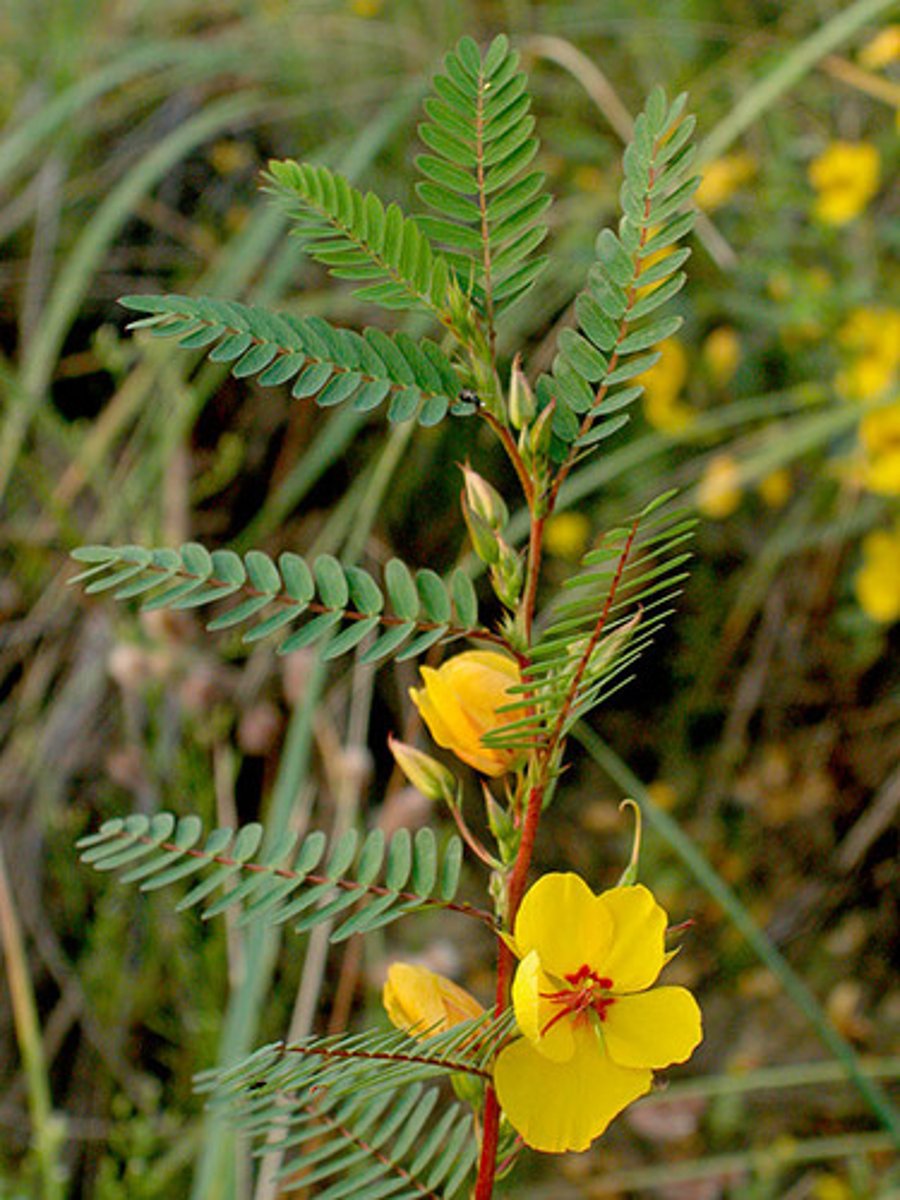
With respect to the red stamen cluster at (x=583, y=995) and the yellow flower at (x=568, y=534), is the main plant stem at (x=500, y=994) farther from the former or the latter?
the yellow flower at (x=568, y=534)

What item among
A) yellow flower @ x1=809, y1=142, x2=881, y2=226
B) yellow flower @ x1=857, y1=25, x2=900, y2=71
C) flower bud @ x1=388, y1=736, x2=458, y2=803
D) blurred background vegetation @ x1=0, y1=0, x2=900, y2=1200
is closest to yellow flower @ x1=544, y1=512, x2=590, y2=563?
blurred background vegetation @ x1=0, y1=0, x2=900, y2=1200

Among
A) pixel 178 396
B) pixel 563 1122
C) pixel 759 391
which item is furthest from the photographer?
pixel 759 391

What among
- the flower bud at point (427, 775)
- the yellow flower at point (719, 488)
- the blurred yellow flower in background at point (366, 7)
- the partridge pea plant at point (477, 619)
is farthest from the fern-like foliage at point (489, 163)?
the blurred yellow flower in background at point (366, 7)

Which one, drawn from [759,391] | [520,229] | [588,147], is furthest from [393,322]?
[520,229]

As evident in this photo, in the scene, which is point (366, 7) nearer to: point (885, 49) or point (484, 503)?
point (885, 49)

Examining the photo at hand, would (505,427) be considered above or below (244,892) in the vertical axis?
above

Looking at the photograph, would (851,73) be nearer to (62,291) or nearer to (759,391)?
(759,391)
